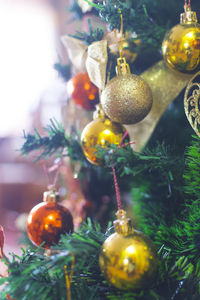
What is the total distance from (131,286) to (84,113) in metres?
0.41

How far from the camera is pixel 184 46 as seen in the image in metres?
0.40

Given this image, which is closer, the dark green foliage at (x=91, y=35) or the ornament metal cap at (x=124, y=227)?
the ornament metal cap at (x=124, y=227)

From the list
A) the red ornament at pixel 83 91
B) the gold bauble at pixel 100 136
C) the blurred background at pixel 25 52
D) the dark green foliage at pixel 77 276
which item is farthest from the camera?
the blurred background at pixel 25 52

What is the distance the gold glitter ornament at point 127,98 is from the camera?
39 cm

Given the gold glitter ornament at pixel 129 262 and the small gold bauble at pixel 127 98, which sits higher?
the small gold bauble at pixel 127 98

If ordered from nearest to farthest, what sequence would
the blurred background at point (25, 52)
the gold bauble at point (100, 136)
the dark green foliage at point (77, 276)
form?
1. the dark green foliage at point (77, 276)
2. the gold bauble at point (100, 136)
3. the blurred background at point (25, 52)

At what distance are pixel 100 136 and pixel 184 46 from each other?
171 millimetres

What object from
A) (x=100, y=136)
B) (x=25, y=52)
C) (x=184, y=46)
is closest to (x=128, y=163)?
(x=100, y=136)

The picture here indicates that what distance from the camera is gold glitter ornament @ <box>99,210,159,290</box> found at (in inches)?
12.3

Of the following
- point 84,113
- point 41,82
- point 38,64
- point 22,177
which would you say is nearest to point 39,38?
point 38,64

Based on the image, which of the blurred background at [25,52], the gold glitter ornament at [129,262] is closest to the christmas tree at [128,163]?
the gold glitter ornament at [129,262]

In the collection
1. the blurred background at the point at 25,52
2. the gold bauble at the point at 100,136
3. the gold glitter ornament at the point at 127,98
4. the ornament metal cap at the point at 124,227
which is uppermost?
the gold glitter ornament at the point at 127,98

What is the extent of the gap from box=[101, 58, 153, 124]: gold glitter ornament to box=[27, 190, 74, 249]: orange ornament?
0.59 ft

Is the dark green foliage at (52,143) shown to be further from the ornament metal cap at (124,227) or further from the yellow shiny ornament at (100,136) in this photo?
the ornament metal cap at (124,227)
